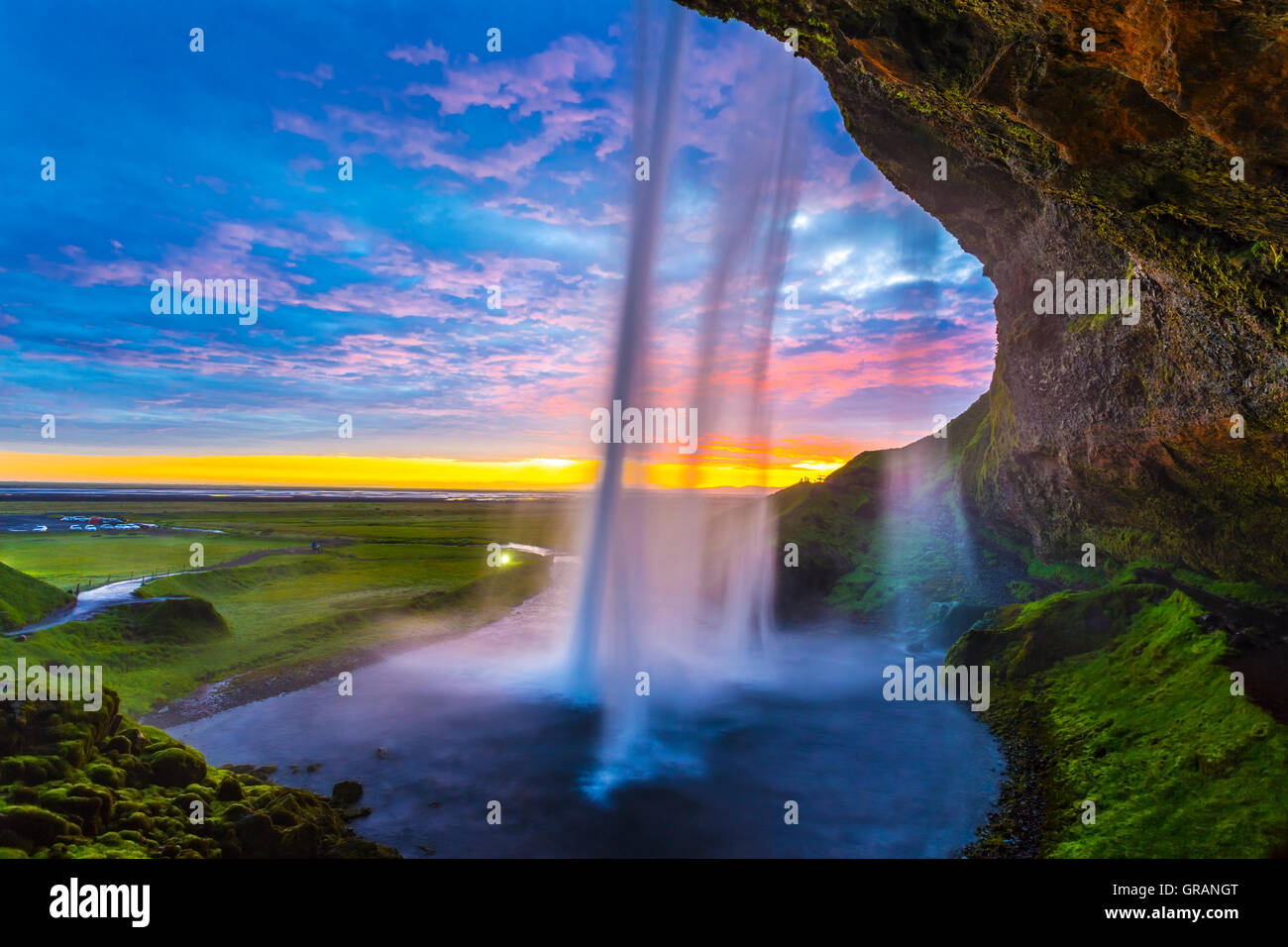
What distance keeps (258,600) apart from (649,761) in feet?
119

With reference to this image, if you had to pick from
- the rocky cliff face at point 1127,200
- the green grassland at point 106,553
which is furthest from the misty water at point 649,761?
the green grassland at point 106,553

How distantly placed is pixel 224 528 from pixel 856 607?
313 feet

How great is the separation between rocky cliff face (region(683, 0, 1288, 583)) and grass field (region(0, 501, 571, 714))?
33.2m

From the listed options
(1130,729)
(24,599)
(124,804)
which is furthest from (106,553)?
(1130,729)

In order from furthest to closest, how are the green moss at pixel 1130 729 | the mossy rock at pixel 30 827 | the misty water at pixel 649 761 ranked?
1. the misty water at pixel 649 761
2. the green moss at pixel 1130 729
3. the mossy rock at pixel 30 827

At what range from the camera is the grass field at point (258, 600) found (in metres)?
26.8

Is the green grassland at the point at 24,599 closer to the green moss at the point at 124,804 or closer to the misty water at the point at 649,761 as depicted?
the misty water at the point at 649,761

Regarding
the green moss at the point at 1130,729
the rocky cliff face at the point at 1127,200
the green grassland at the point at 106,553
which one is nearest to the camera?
the rocky cliff face at the point at 1127,200

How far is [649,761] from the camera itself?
20250 mm

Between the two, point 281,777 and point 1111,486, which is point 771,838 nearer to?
point 281,777

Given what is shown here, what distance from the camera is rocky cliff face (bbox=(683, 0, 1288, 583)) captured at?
837 centimetres

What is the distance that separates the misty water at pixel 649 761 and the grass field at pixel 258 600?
572 centimetres

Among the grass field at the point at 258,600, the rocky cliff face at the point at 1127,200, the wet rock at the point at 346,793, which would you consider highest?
the rocky cliff face at the point at 1127,200
